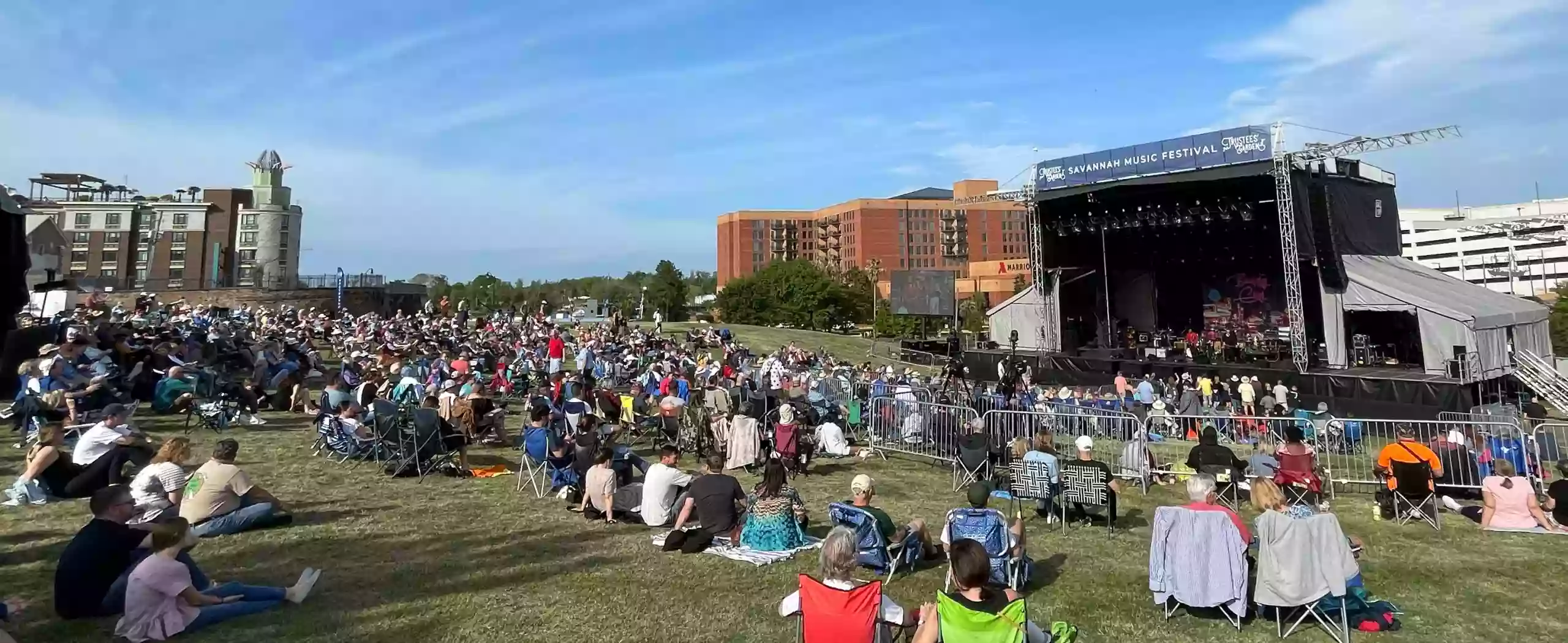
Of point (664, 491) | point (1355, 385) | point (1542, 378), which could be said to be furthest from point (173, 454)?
point (1542, 378)

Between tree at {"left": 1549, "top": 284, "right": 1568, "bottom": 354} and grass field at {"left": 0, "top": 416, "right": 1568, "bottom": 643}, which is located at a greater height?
tree at {"left": 1549, "top": 284, "right": 1568, "bottom": 354}

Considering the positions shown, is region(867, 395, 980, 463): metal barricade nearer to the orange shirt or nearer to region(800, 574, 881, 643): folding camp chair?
the orange shirt

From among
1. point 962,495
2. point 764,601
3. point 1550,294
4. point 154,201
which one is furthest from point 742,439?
point 1550,294

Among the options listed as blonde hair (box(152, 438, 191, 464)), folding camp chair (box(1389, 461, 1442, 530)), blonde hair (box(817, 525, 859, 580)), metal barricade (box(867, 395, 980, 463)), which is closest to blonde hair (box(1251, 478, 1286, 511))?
blonde hair (box(817, 525, 859, 580))

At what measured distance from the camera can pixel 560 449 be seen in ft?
30.2

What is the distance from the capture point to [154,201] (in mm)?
58656

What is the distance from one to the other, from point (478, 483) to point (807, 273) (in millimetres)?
58155

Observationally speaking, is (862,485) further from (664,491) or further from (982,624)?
(982,624)

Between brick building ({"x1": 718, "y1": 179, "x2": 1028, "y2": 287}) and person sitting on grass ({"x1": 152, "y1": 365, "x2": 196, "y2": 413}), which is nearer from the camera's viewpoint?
person sitting on grass ({"x1": 152, "y1": 365, "x2": 196, "y2": 413})

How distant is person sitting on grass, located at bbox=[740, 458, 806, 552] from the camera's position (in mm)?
6984

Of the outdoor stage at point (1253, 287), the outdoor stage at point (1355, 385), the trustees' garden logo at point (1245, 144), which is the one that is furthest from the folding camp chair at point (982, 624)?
the trustees' garden logo at point (1245, 144)

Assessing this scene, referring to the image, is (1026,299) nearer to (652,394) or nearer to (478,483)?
(652,394)

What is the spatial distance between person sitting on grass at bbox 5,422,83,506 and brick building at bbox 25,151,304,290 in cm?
5288

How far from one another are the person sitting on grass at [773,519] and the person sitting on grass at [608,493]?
136cm
